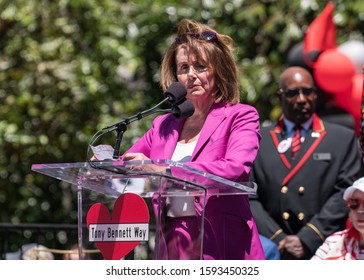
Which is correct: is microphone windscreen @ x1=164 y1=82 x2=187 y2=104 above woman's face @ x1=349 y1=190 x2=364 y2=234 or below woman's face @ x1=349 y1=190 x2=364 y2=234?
above

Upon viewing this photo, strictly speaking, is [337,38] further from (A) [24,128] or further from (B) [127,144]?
(A) [24,128]

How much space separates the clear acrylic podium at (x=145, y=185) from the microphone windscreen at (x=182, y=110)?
0.87 ft

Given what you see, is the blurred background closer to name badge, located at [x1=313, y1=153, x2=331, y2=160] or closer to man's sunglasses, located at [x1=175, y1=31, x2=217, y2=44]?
name badge, located at [x1=313, y1=153, x2=331, y2=160]

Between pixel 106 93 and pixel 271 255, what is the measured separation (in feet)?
13.7

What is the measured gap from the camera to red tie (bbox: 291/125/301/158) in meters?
5.89

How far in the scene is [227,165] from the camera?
354 centimetres

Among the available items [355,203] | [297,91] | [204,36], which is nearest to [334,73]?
[297,91]

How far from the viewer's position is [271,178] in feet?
19.0

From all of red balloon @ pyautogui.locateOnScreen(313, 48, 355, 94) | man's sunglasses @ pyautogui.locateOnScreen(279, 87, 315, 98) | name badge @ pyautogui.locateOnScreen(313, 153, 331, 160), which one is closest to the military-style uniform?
name badge @ pyautogui.locateOnScreen(313, 153, 331, 160)

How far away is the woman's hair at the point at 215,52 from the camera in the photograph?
3842mm

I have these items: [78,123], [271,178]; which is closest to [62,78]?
[78,123]

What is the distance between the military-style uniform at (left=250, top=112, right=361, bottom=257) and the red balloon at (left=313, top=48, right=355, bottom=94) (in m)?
1.15

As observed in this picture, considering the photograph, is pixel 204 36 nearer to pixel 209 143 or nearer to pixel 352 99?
pixel 209 143

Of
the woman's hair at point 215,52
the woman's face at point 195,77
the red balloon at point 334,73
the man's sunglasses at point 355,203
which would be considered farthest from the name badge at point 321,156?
the woman's face at point 195,77
